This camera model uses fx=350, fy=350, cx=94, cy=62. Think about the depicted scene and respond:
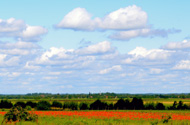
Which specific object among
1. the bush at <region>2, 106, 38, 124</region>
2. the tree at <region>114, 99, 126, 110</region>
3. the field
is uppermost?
the tree at <region>114, 99, 126, 110</region>

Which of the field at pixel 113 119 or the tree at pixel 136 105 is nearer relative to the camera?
the field at pixel 113 119

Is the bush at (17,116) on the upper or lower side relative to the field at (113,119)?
upper

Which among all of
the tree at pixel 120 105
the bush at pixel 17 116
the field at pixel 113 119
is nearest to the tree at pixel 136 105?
the tree at pixel 120 105

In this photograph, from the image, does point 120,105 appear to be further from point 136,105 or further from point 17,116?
point 17,116

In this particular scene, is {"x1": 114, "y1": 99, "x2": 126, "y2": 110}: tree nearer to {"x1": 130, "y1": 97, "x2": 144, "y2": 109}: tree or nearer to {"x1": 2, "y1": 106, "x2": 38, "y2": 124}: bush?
{"x1": 130, "y1": 97, "x2": 144, "y2": 109}: tree

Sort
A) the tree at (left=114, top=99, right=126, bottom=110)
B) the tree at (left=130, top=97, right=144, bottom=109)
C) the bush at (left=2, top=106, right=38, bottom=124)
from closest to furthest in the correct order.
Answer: the bush at (left=2, top=106, right=38, bottom=124), the tree at (left=130, top=97, right=144, bottom=109), the tree at (left=114, top=99, right=126, bottom=110)

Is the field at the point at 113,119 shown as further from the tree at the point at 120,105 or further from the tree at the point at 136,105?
the tree at the point at 120,105

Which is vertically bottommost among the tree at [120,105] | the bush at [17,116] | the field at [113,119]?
the field at [113,119]

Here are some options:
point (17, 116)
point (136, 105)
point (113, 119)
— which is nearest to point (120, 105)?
point (136, 105)

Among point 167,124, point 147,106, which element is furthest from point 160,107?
point 167,124

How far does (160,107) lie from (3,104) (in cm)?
4117

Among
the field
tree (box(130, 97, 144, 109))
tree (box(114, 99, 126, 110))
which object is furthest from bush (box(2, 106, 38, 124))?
tree (box(130, 97, 144, 109))

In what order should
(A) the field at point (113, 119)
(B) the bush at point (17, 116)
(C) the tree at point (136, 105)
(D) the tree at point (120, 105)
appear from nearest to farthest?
1. (B) the bush at point (17, 116)
2. (A) the field at point (113, 119)
3. (C) the tree at point (136, 105)
4. (D) the tree at point (120, 105)

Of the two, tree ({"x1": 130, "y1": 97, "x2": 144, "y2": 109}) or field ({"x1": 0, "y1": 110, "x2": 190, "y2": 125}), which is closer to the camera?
field ({"x1": 0, "y1": 110, "x2": 190, "y2": 125})
